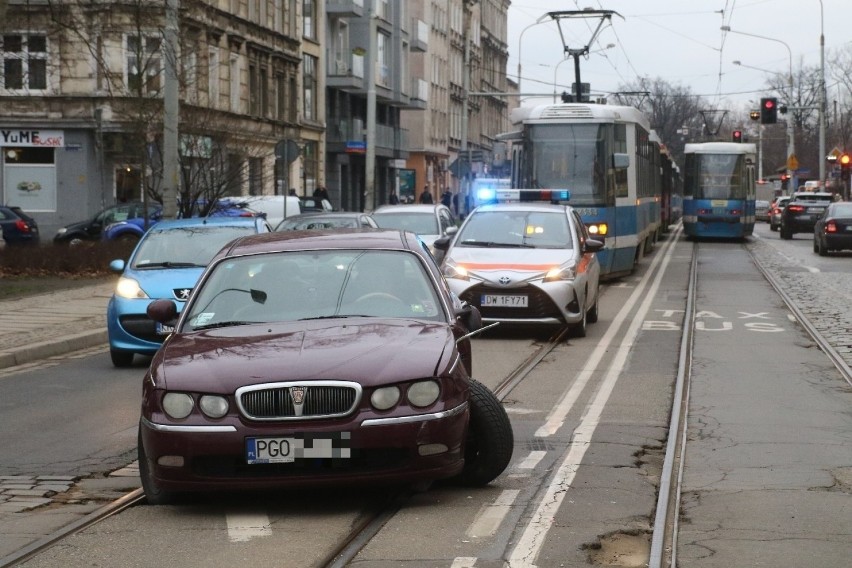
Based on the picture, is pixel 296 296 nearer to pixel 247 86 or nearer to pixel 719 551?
pixel 719 551

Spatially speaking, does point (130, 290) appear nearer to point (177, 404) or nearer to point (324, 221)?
point (177, 404)

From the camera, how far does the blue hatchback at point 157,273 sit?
14461 millimetres

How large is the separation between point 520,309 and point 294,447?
399 inches

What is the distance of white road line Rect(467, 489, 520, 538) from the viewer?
6.77 meters

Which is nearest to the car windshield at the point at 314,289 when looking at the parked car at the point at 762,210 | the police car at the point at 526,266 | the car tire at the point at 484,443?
the car tire at the point at 484,443

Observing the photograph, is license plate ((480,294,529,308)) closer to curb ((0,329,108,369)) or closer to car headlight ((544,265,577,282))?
car headlight ((544,265,577,282))

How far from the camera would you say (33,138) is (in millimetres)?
45906

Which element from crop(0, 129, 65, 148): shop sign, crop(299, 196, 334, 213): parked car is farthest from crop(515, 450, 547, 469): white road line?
crop(0, 129, 65, 148): shop sign

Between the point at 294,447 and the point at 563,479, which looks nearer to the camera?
the point at 294,447

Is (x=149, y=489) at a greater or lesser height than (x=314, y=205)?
lesser

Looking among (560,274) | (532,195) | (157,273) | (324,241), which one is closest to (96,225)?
(532,195)

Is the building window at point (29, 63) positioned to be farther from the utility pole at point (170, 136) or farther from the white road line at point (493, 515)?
the white road line at point (493, 515)

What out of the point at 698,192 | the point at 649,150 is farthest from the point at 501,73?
the point at 649,150

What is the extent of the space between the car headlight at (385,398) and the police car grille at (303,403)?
94 millimetres
